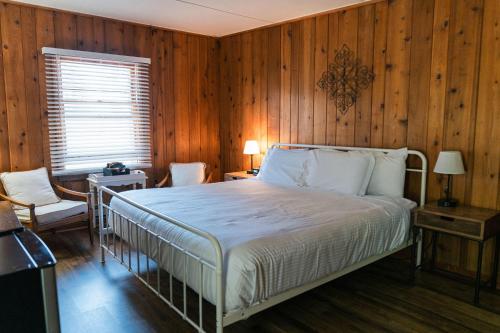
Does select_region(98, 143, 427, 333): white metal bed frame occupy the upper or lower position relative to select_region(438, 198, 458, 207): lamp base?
lower

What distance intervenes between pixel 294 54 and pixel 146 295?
9.87 feet

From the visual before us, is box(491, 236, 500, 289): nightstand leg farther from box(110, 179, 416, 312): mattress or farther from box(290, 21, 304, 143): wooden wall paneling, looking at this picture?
box(290, 21, 304, 143): wooden wall paneling

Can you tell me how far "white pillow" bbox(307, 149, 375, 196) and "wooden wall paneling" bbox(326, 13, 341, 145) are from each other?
0.37 metres

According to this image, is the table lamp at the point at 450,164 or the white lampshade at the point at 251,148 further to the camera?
the white lampshade at the point at 251,148

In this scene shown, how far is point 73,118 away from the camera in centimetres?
430

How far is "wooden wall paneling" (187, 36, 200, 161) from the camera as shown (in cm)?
515

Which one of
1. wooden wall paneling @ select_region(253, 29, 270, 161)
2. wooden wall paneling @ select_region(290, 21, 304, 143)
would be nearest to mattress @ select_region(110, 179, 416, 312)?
wooden wall paneling @ select_region(290, 21, 304, 143)

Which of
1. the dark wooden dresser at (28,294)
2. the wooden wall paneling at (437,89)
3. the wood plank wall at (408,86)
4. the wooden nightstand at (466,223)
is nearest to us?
the dark wooden dresser at (28,294)

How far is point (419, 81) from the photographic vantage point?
336 centimetres

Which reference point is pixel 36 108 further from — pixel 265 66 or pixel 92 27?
pixel 265 66

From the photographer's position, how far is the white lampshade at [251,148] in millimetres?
4781

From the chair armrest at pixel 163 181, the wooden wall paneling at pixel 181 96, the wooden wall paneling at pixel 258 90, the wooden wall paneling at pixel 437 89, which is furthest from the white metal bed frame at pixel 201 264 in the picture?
the wooden wall paneling at pixel 181 96

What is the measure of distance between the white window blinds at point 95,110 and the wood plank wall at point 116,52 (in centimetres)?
11

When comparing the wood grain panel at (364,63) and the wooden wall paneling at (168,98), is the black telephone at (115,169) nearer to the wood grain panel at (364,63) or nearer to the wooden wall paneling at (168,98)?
the wooden wall paneling at (168,98)
